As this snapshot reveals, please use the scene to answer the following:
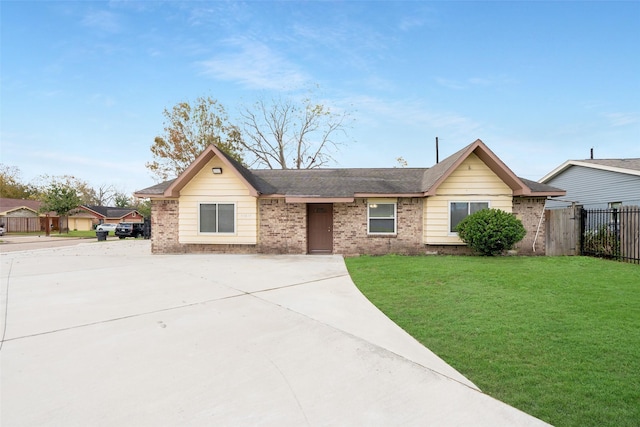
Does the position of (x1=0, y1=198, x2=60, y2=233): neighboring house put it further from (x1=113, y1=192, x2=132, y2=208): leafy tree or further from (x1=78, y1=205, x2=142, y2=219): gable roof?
(x1=113, y1=192, x2=132, y2=208): leafy tree

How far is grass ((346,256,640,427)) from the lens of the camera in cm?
270

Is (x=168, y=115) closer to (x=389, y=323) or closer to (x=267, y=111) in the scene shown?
(x=267, y=111)

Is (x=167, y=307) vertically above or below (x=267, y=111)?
below

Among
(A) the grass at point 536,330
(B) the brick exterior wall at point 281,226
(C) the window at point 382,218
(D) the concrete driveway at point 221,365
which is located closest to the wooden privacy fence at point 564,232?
(A) the grass at point 536,330

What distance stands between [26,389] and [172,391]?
1.45m

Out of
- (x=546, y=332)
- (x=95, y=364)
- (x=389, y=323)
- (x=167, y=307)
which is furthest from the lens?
(x=167, y=307)

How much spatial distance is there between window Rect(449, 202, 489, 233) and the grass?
13.8 ft

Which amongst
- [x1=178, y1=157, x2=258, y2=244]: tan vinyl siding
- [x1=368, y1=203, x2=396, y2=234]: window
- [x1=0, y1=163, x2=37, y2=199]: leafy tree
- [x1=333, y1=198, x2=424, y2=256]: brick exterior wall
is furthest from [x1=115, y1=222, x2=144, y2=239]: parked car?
[x1=0, y1=163, x2=37, y2=199]: leafy tree

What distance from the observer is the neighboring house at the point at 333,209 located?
12.4 meters

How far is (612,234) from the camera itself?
11055mm

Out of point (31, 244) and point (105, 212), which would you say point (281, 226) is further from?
point (105, 212)

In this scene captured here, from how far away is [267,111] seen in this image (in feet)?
94.7

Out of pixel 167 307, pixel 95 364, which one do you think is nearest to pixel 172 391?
pixel 95 364

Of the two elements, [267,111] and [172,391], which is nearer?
[172,391]
